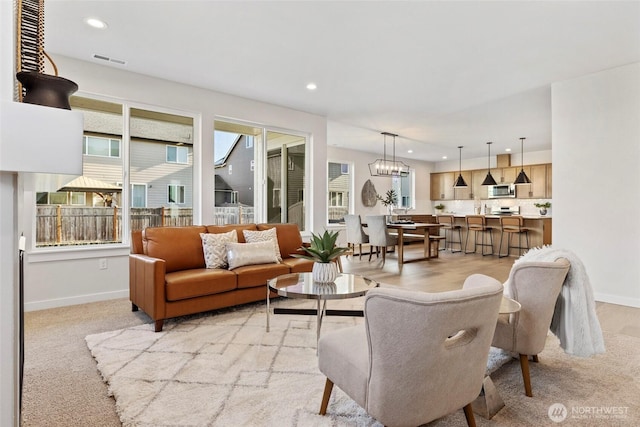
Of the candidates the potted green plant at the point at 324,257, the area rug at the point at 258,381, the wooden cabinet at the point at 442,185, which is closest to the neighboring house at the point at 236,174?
the area rug at the point at 258,381

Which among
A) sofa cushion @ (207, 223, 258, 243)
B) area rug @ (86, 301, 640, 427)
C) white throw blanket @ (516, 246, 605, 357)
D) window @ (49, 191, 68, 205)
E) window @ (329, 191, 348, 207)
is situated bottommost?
area rug @ (86, 301, 640, 427)

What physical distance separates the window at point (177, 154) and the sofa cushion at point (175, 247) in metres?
1.38

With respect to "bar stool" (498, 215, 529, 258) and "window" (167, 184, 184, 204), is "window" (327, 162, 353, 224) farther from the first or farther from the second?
"window" (167, 184, 184, 204)

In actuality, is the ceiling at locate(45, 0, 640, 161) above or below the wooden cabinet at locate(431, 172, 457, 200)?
above

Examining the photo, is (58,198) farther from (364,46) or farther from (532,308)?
(532,308)

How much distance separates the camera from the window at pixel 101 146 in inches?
153

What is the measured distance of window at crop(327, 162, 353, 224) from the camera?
361 inches

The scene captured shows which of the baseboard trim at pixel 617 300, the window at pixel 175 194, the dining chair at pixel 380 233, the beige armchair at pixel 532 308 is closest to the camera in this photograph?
the beige armchair at pixel 532 308

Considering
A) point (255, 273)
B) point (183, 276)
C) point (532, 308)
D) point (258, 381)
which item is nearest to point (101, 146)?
point (183, 276)

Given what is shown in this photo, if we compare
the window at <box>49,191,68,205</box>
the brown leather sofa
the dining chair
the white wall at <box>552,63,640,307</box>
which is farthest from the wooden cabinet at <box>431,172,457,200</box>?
the window at <box>49,191,68,205</box>

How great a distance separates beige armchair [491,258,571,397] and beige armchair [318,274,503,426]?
69cm

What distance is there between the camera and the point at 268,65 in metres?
3.82

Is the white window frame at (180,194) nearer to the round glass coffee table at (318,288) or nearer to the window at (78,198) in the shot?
the window at (78,198)

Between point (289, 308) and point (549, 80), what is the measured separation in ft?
14.0
